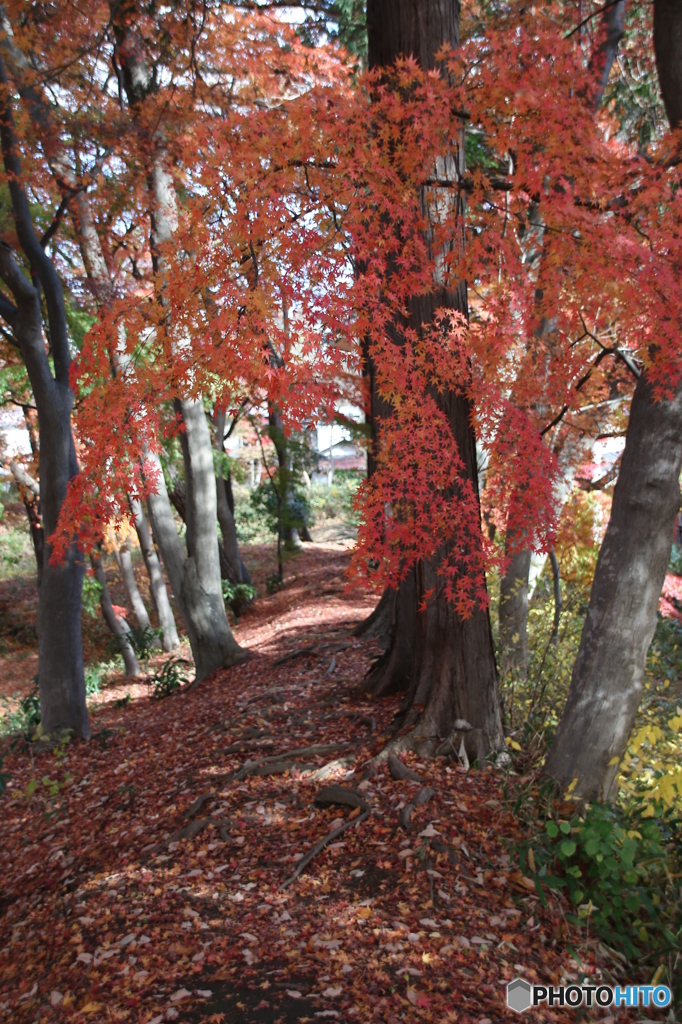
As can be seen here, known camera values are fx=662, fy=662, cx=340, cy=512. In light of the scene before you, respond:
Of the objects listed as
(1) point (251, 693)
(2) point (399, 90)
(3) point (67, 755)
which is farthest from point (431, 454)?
(3) point (67, 755)

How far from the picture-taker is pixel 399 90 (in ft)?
14.0

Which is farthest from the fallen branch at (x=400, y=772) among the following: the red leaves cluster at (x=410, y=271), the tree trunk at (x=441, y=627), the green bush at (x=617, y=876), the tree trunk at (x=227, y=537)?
the tree trunk at (x=227, y=537)

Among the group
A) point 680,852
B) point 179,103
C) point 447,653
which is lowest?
point 680,852

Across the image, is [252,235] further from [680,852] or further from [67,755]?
[67,755]

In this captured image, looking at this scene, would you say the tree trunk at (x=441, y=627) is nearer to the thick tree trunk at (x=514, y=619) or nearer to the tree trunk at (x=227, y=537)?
the thick tree trunk at (x=514, y=619)

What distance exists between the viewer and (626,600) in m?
3.70

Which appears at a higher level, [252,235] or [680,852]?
[252,235]

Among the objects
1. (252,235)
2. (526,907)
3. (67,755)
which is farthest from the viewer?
(67,755)

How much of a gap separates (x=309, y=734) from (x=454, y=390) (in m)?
3.05

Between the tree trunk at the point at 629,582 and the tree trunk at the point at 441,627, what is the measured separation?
79 cm

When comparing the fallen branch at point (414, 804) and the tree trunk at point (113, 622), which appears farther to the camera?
the tree trunk at point (113, 622)

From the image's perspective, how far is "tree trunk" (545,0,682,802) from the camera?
3635 mm

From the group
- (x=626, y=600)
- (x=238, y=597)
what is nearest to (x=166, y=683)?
(x=238, y=597)

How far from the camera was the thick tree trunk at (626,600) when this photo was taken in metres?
3.63
